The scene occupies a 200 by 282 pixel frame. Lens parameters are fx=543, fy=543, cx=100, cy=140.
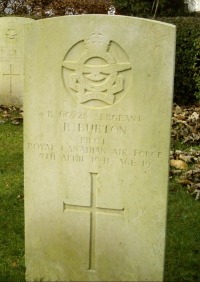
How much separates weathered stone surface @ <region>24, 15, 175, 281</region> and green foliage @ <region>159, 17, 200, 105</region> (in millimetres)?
7105

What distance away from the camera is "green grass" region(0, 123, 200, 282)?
4.02 m

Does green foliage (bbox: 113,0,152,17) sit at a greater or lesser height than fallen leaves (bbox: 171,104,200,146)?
greater

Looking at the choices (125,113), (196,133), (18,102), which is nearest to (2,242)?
(125,113)

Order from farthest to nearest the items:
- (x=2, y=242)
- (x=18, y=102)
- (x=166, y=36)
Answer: (x=18, y=102), (x=2, y=242), (x=166, y=36)

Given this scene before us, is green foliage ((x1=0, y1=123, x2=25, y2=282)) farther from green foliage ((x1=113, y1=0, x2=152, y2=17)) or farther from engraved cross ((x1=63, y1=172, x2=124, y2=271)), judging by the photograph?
green foliage ((x1=113, y1=0, x2=152, y2=17))

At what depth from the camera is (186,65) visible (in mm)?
10289

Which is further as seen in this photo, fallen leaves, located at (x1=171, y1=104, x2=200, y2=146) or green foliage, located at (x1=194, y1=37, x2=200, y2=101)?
green foliage, located at (x1=194, y1=37, x2=200, y2=101)

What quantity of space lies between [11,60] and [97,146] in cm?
649

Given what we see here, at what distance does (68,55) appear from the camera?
10.6 feet

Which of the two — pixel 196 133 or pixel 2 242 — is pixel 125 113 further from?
pixel 196 133

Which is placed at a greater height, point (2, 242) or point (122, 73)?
point (122, 73)

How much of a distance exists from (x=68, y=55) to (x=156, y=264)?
55.2 inches

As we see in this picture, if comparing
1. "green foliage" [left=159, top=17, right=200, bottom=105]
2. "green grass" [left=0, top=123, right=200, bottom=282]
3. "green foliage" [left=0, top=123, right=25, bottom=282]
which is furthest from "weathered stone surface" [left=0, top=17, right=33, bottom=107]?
"green grass" [left=0, top=123, right=200, bottom=282]

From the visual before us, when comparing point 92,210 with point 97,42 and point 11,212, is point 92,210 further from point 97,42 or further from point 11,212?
point 11,212
